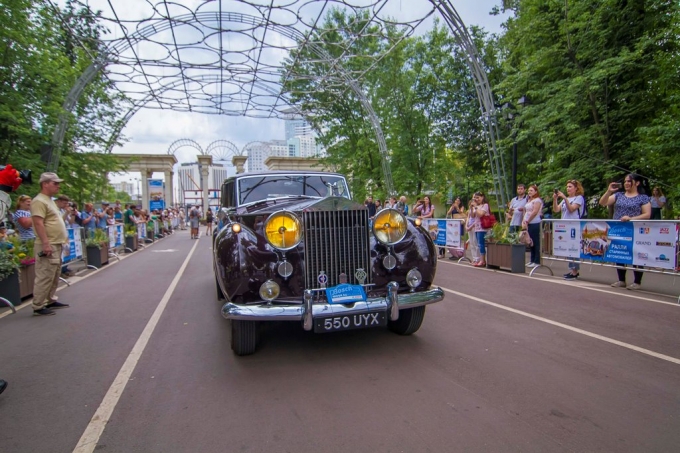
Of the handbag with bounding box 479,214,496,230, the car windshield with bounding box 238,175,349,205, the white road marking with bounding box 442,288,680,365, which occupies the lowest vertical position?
the white road marking with bounding box 442,288,680,365

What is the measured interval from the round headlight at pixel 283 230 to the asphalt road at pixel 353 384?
3.63 ft

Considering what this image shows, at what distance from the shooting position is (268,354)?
12.6 feet

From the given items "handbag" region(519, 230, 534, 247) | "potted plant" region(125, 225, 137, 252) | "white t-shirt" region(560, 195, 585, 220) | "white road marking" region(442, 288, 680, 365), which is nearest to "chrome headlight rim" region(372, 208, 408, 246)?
"white road marking" region(442, 288, 680, 365)

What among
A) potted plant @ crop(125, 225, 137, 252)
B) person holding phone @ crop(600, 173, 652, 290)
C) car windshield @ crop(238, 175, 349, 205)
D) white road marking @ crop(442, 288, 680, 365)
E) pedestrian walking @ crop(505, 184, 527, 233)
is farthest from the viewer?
potted plant @ crop(125, 225, 137, 252)

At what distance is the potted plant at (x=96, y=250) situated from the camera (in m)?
10.4

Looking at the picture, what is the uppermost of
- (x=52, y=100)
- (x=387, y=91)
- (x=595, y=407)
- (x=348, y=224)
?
(x=387, y=91)

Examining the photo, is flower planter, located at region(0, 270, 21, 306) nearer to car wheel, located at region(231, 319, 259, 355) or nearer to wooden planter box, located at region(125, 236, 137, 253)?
car wheel, located at region(231, 319, 259, 355)

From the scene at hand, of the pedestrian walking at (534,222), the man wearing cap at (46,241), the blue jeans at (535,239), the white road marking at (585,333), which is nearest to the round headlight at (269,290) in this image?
the white road marking at (585,333)

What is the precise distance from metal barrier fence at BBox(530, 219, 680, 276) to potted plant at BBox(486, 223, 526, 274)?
1.32 feet

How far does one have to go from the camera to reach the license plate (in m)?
3.36

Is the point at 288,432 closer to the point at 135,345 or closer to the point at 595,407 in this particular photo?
the point at 595,407

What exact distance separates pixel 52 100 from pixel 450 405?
1323 cm

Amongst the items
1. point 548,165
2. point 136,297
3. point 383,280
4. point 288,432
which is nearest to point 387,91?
point 548,165

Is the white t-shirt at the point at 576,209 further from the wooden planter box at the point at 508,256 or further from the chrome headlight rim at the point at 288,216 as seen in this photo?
the chrome headlight rim at the point at 288,216
